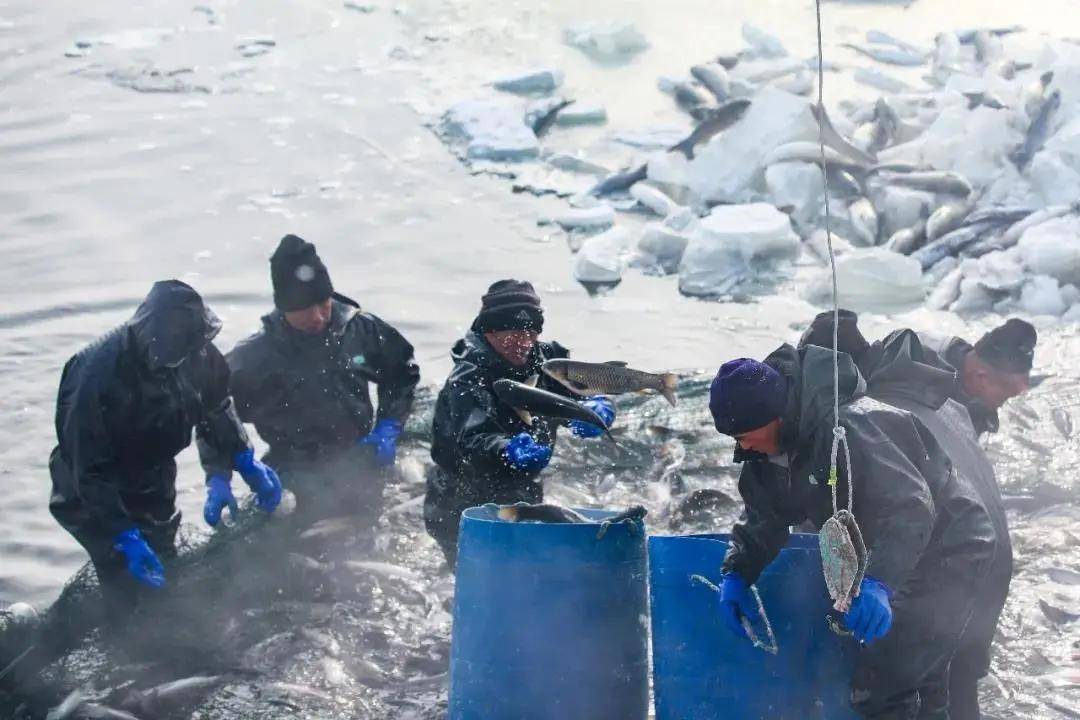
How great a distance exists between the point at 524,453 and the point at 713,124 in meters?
9.58

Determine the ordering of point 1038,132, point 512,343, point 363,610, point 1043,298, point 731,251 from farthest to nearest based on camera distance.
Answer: point 1038,132 < point 731,251 < point 1043,298 < point 363,610 < point 512,343

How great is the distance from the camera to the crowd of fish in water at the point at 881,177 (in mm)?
11125

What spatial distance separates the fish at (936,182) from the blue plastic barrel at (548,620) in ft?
30.8

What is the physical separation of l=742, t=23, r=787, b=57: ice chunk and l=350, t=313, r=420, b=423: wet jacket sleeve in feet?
41.6

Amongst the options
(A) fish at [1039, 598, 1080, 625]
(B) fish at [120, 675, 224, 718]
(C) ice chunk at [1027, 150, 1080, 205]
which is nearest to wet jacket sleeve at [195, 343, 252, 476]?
(B) fish at [120, 675, 224, 718]

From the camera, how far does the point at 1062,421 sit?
26.1 ft

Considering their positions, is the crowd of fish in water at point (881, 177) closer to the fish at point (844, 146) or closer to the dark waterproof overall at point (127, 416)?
the fish at point (844, 146)

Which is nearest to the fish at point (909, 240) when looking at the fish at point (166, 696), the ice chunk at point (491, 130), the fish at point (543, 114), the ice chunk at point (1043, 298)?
the ice chunk at point (1043, 298)

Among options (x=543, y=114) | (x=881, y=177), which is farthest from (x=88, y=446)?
(x=543, y=114)

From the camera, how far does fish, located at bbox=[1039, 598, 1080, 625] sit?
5.88 metres

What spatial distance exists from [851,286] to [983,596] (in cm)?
673

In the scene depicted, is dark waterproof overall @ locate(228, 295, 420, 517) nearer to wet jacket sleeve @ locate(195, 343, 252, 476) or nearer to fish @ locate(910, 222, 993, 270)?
wet jacket sleeve @ locate(195, 343, 252, 476)

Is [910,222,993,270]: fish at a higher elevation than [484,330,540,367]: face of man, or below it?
below

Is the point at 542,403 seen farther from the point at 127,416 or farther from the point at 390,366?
the point at 127,416
